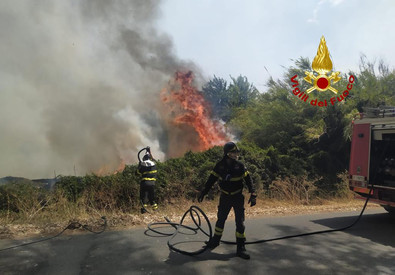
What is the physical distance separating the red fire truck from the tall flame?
676 centimetres

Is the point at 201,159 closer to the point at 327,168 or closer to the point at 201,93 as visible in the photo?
the point at 327,168

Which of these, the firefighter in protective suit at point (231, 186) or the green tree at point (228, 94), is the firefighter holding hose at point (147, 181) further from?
the green tree at point (228, 94)

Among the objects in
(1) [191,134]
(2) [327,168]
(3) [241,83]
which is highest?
(3) [241,83]

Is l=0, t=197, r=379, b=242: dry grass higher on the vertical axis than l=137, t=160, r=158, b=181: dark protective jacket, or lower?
lower

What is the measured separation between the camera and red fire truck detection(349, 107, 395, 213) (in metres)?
6.59

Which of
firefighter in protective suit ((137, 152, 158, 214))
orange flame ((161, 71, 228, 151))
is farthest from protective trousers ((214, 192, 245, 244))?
orange flame ((161, 71, 228, 151))

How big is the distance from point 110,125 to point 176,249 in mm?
14104

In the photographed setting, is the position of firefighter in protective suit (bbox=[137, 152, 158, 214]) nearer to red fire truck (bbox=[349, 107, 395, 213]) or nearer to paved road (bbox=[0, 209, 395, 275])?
paved road (bbox=[0, 209, 395, 275])

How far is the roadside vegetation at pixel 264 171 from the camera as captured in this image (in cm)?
690

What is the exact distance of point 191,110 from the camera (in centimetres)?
1681

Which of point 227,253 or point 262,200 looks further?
point 262,200

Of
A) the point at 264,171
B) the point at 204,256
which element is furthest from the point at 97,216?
the point at 264,171

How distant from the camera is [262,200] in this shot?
936 centimetres

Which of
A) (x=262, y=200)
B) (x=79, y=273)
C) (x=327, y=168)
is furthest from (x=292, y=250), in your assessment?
(x=327, y=168)
